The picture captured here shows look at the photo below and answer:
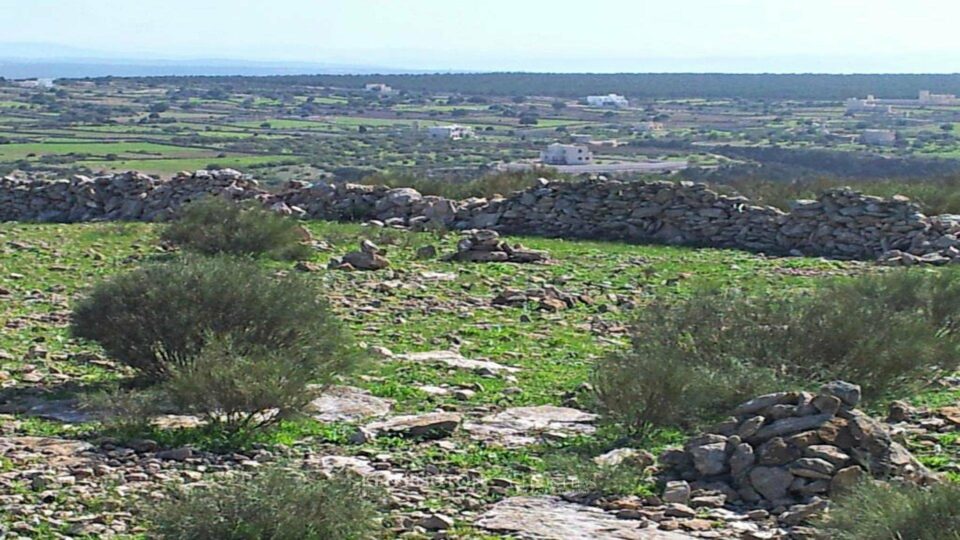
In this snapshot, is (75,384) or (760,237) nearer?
(75,384)

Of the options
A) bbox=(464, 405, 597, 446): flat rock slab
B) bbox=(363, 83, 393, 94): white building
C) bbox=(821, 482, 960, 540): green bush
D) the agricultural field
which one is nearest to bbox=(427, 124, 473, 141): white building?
the agricultural field

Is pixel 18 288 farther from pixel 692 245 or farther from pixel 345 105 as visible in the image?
pixel 345 105

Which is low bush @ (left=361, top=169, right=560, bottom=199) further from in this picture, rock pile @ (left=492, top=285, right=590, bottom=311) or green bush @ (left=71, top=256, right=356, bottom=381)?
green bush @ (left=71, top=256, right=356, bottom=381)

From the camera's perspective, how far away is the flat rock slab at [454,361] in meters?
10.7

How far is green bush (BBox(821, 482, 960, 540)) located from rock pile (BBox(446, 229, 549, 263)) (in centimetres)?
1115

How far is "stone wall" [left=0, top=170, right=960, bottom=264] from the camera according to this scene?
18625mm

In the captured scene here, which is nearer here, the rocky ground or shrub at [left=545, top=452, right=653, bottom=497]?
the rocky ground

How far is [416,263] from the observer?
1684cm

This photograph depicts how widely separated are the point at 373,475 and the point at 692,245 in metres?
12.6

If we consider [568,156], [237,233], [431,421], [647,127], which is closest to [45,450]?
[431,421]

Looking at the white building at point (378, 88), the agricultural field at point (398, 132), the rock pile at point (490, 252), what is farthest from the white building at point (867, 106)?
the rock pile at point (490, 252)

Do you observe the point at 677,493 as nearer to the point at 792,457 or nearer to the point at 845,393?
the point at 792,457

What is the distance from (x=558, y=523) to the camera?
6.82 m

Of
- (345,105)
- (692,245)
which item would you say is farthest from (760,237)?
(345,105)
